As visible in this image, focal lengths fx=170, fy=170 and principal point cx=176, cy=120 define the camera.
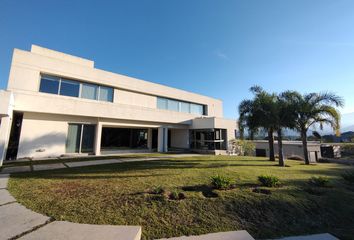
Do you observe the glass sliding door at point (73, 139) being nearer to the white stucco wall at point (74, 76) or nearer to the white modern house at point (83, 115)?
the white modern house at point (83, 115)

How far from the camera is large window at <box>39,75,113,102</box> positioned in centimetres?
1373

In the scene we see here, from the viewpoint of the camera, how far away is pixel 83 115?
14039mm

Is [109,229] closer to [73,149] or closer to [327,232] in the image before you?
[327,232]

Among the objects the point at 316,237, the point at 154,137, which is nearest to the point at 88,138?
the point at 154,137

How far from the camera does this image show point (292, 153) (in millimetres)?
22844

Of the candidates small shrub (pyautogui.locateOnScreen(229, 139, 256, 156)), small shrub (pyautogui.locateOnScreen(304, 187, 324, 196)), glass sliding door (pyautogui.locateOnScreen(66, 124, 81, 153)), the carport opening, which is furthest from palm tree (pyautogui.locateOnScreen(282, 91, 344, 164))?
glass sliding door (pyautogui.locateOnScreen(66, 124, 81, 153))

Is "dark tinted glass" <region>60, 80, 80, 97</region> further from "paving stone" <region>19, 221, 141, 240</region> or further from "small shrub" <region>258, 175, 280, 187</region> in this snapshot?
"small shrub" <region>258, 175, 280, 187</region>

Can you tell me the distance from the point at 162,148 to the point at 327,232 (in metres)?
16.1

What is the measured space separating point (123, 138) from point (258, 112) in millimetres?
13708

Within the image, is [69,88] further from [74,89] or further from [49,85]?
[49,85]

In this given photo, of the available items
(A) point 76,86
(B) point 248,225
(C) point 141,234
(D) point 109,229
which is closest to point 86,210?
(D) point 109,229

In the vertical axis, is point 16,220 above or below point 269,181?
below

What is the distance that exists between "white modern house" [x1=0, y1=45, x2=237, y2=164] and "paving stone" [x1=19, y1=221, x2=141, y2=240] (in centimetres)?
950

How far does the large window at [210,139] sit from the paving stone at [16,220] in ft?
54.6
